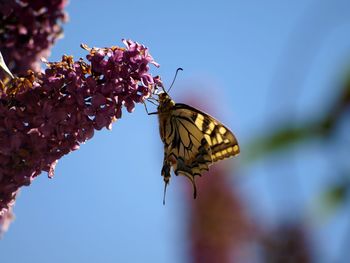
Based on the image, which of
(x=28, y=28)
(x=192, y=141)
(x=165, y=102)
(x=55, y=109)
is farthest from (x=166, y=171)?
(x=28, y=28)

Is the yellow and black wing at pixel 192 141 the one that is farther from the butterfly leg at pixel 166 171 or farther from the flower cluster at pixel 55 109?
the flower cluster at pixel 55 109

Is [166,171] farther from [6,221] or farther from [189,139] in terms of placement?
[6,221]

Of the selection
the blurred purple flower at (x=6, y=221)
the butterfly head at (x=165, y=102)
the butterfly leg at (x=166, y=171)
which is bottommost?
the blurred purple flower at (x=6, y=221)

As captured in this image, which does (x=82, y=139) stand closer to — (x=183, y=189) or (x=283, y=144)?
(x=283, y=144)

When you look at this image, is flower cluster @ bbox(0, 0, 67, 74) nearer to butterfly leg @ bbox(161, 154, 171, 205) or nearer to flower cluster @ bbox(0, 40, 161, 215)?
flower cluster @ bbox(0, 40, 161, 215)

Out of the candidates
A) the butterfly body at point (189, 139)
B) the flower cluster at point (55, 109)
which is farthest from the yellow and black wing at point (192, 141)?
the flower cluster at point (55, 109)

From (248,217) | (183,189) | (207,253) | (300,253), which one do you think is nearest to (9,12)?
(248,217)

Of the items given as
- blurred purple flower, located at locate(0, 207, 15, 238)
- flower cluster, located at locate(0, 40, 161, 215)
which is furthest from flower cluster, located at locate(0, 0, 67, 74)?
blurred purple flower, located at locate(0, 207, 15, 238)
